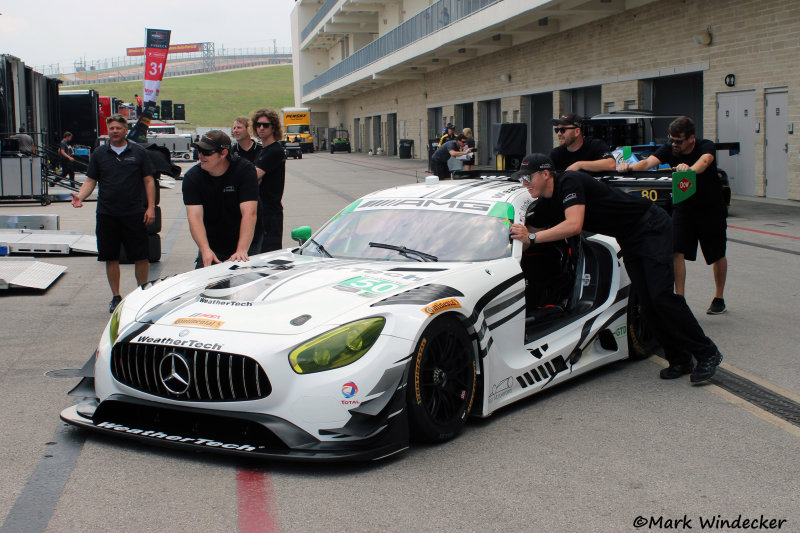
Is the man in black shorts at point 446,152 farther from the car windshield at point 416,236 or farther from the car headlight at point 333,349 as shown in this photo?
the car headlight at point 333,349

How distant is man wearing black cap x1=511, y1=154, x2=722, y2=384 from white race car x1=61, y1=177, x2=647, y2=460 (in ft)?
0.81

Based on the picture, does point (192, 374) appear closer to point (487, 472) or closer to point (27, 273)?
point (487, 472)

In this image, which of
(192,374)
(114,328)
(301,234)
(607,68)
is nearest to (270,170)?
A: (301,234)

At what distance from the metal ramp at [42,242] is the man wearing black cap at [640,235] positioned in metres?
8.45

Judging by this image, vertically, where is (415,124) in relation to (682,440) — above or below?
above

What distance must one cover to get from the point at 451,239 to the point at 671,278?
157 centimetres

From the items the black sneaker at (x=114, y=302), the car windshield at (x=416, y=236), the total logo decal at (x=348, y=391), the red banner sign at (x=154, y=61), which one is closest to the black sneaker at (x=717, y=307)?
the car windshield at (x=416, y=236)

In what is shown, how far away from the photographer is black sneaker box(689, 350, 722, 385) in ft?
18.9

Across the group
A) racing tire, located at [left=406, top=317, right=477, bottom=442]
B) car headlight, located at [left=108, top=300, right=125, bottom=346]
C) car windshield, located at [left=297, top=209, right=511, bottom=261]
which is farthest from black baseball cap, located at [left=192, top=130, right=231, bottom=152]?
racing tire, located at [left=406, top=317, right=477, bottom=442]

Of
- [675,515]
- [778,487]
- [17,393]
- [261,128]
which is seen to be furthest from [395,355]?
[261,128]

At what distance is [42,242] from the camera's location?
487 inches

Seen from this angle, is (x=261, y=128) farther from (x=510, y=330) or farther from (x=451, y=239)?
(x=510, y=330)

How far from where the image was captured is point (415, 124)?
173 feet

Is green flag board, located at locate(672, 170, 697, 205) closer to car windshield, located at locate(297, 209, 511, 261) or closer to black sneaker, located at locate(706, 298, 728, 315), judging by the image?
Answer: black sneaker, located at locate(706, 298, 728, 315)
